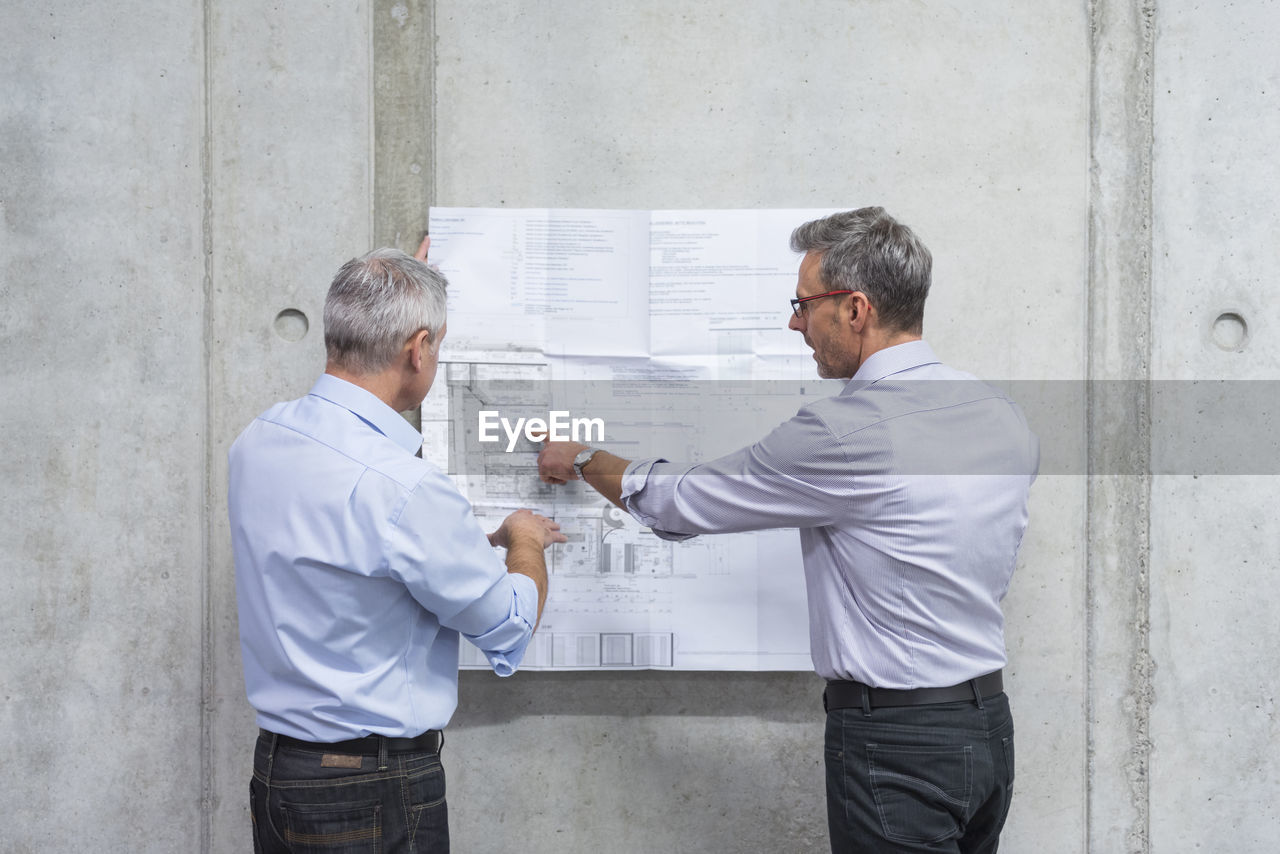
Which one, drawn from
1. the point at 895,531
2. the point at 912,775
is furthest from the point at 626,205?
the point at 912,775

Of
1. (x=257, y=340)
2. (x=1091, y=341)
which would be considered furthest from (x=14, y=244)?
(x=1091, y=341)

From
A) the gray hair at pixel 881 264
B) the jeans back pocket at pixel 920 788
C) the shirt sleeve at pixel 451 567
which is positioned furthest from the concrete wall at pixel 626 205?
the shirt sleeve at pixel 451 567

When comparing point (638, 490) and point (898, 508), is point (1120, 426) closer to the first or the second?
point (898, 508)

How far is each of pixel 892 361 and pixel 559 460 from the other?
26.7 inches

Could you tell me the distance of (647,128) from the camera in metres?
1.80

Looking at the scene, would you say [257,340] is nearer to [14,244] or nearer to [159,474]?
[159,474]

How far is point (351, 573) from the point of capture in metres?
1.17

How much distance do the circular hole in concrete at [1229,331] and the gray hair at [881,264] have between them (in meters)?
0.92

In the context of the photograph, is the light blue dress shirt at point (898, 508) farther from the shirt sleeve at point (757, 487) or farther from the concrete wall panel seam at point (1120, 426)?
the concrete wall panel seam at point (1120, 426)

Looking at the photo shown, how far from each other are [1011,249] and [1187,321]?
43 centimetres

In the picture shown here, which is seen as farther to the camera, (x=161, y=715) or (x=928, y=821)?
(x=161, y=715)

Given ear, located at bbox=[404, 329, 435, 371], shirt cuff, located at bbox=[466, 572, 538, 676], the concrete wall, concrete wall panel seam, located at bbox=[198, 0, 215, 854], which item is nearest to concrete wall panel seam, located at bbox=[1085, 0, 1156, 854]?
the concrete wall

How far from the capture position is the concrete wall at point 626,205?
5.90 ft

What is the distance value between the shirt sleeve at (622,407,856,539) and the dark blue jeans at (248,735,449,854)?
56cm
